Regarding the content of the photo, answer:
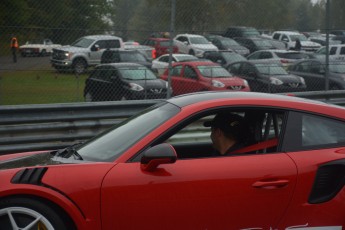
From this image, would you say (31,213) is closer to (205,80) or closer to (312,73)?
(205,80)

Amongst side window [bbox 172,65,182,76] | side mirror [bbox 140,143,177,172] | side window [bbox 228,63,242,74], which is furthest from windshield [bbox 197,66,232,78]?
side mirror [bbox 140,143,177,172]

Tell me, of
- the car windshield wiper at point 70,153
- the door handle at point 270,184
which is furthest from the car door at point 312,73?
the door handle at point 270,184

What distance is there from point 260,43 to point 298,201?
14.1 m

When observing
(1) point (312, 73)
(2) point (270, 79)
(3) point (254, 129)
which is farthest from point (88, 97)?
(1) point (312, 73)

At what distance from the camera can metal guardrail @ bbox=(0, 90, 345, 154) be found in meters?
7.75

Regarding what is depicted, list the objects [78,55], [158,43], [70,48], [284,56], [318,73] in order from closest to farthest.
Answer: [70,48] < [78,55] < [158,43] < [318,73] < [284,56]

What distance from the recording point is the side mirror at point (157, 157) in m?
3.65

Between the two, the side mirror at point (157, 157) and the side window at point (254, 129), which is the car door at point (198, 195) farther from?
the side window at point (254, 129)

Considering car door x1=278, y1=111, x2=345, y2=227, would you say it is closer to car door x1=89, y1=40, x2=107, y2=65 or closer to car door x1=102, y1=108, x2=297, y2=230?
car door x1=102, y1=108, x2=297, y2=230

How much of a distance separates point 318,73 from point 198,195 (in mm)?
13710

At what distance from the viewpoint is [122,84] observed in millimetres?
9797

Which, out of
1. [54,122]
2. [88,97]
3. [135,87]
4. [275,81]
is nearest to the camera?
[54,122]

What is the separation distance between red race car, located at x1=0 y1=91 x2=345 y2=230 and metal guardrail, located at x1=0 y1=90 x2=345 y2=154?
3.66 metres

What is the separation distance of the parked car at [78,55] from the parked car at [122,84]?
20cm
